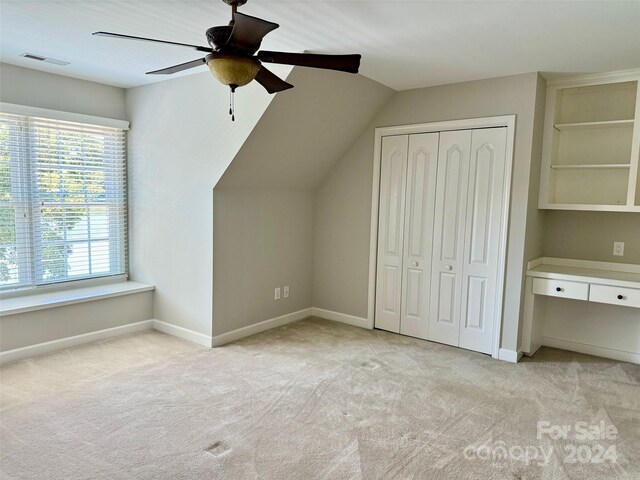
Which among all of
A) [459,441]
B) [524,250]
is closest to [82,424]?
[459,441]

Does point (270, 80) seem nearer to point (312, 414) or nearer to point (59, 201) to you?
point (312, 414)

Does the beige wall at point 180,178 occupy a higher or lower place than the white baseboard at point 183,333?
higher

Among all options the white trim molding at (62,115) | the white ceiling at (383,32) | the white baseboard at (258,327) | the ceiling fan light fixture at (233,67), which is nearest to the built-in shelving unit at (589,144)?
the white ceiling at (383,32)

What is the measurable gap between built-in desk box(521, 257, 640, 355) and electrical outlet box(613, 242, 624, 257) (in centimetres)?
9

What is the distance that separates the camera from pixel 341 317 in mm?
4930

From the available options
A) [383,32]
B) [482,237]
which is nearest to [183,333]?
[482,237]

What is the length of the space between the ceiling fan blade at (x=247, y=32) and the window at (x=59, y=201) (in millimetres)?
3039

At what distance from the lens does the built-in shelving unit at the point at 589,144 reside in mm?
3697

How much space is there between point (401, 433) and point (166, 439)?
1.37 m

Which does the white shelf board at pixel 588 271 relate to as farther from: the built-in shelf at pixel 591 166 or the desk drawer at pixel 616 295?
the built-in shelf at pixel 591 166

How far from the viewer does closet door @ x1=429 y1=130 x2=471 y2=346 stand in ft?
13.2

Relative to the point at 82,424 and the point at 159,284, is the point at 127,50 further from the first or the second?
the point at 82,424

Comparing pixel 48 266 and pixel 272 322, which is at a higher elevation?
pixel 48 266

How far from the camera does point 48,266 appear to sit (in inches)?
166
